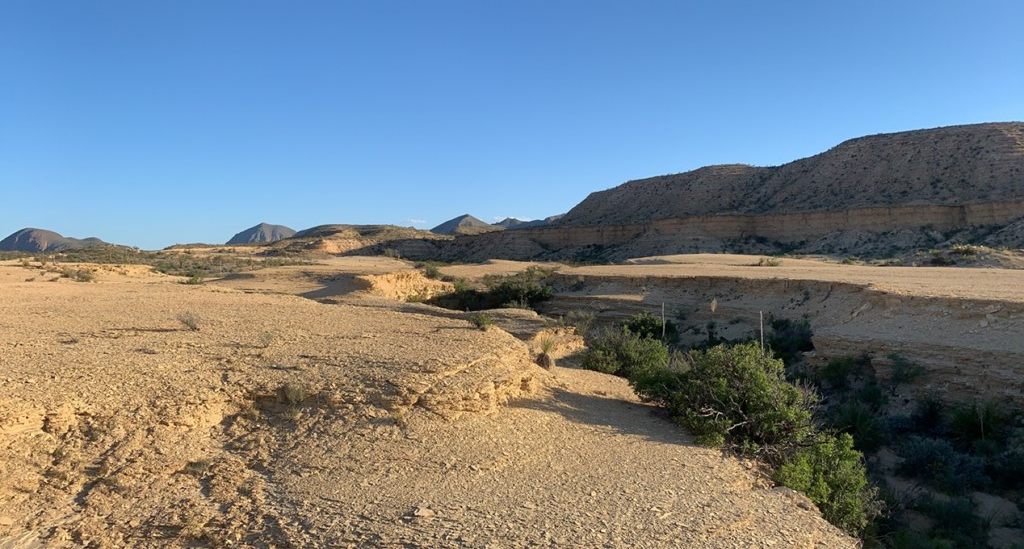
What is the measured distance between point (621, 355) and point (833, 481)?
18.0 ft

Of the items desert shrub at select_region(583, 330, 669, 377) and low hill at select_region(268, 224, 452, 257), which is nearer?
desert shrub at select_region(583, 330, 669, 377)

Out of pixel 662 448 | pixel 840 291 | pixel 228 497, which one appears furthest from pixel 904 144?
pixel 228 497

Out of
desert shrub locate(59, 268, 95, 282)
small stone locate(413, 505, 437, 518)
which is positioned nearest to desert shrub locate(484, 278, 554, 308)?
desert shrub locate(59, 268, 95, 282)

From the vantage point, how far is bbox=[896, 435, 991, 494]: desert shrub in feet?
Answer: 29.8

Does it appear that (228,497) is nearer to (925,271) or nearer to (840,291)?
(840,291)

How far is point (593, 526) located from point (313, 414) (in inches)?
136

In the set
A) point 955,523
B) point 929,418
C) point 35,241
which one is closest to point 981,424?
point 929,418

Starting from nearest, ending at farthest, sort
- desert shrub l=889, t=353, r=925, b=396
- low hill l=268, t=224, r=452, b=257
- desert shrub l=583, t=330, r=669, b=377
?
1. desert shrub l=889, t=353, r=925, b=396
2. desert shrub l=583, t=330, r=669, b=377
3. low hill l=268, t=224, r=452, b=257

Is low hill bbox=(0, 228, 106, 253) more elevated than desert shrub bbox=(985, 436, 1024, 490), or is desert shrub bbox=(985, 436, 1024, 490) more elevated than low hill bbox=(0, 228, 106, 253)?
low hill bbox=(0, 228, 106, 253)

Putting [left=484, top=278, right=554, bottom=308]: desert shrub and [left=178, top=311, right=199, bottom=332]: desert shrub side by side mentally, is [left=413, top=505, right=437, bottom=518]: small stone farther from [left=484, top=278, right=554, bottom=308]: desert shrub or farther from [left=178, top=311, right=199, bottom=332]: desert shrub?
[left=484, top=278, right=554, bottom=308]: desert shrub

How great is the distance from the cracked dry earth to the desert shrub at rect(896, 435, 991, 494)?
4.24m

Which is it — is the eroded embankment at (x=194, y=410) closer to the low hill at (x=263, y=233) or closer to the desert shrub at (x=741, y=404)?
the desert shrub at (x=741, y=404)

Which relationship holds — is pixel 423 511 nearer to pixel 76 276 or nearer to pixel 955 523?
pixel 955 523

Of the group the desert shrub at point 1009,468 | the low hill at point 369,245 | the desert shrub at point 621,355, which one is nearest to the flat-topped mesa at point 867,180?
the low hill at point 369,245
